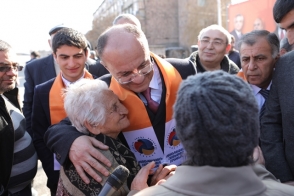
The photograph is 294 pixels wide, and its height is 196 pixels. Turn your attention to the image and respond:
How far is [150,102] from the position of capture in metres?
2.01

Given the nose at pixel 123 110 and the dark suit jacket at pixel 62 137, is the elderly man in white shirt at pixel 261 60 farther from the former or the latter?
the nose at pixel 123 110

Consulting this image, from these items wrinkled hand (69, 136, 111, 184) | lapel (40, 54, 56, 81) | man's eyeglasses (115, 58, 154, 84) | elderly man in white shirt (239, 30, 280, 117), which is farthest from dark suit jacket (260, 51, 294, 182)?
lapel (40, 54, 56, 81)

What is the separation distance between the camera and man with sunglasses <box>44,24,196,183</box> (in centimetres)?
186

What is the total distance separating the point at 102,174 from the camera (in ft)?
5.32

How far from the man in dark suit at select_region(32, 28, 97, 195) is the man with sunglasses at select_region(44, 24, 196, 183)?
51cm

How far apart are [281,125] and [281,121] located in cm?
3

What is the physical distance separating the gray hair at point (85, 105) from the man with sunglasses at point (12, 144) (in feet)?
2.37

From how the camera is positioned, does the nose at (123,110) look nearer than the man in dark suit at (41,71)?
Yes

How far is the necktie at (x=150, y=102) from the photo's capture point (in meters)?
1.99

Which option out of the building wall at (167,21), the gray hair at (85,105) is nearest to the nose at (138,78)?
the gray hair at (85,105)

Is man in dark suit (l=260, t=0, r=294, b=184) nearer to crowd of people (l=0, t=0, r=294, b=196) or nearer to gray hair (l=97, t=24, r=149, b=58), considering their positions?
crowd of people (l=0, t=0, r=294, b=196)

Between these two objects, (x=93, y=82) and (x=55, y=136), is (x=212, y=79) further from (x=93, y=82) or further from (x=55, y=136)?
(x=55, y=136)

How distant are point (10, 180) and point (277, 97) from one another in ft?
6.66

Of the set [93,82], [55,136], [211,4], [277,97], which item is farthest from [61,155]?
[211,4]
